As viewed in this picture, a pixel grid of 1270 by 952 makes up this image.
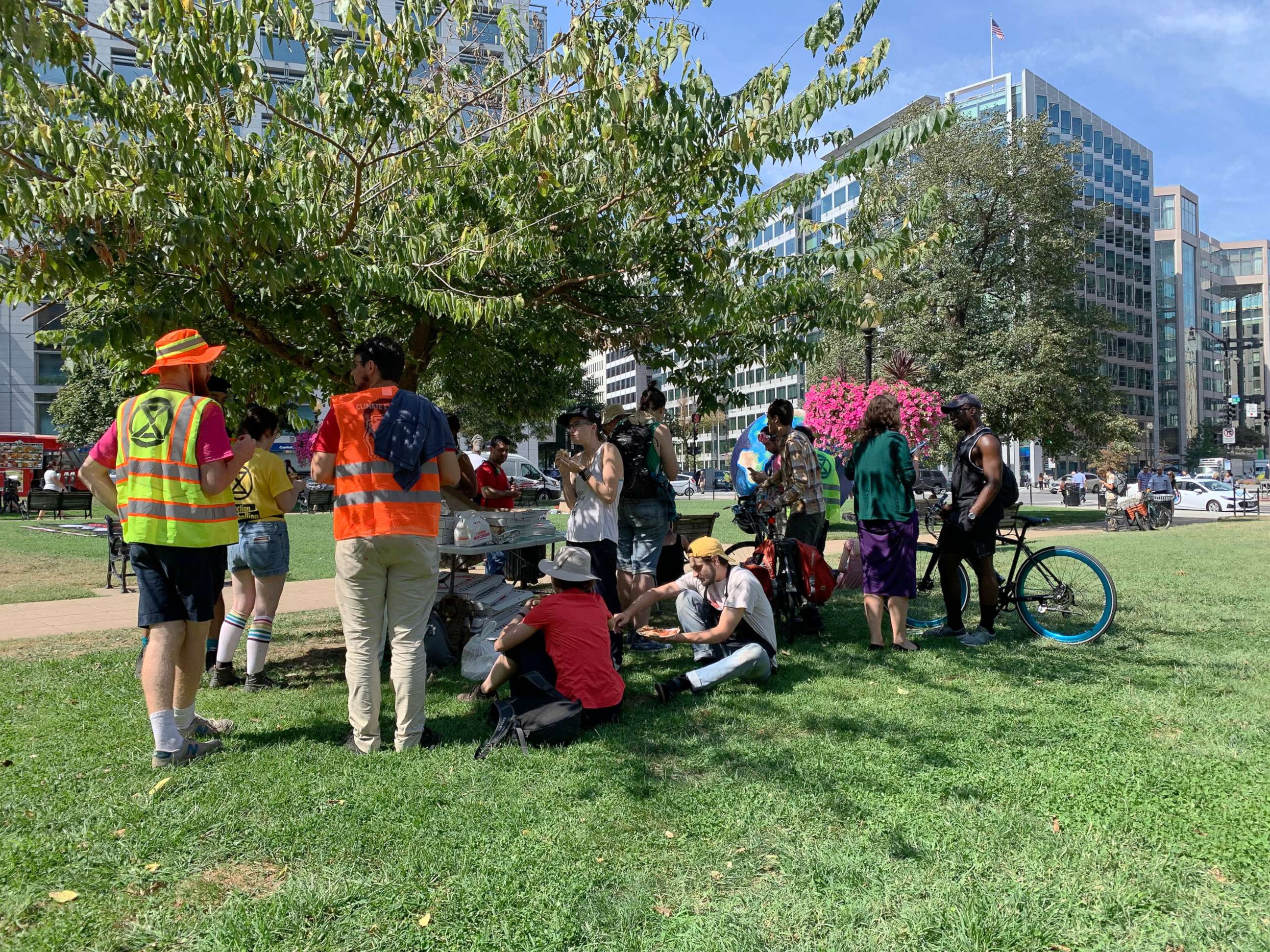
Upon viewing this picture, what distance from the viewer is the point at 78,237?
4.88 m

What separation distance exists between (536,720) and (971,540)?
157 inches

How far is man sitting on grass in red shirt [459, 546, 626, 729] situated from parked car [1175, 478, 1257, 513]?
33248 mm

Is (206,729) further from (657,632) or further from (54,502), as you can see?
(54,502)

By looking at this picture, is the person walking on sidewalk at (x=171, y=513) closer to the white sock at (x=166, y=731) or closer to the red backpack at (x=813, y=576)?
the white sock at (x=166, y=731)

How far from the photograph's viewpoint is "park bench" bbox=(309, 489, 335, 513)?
31047 mm

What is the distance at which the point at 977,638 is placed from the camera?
6836 mm

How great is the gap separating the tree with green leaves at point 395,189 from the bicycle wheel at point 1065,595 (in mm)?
2563

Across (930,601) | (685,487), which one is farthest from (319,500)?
(685,487)

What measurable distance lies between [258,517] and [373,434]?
6.32 feet

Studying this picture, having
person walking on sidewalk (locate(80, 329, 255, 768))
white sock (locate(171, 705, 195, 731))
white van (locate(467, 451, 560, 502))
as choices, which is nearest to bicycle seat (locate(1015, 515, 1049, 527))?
person walking on sidewalk (locate(80, 329, 255, 768))

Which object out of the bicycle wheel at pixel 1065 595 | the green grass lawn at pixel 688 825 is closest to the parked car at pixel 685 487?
the bicycle wheel at pixel 1065 595

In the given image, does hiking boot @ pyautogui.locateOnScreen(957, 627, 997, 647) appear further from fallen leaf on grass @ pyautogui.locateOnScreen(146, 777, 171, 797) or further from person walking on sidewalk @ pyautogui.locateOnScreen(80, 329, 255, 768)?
fallen leaf on grass @ pyautogui.locateOnScreen(146, 777, 171, 797)

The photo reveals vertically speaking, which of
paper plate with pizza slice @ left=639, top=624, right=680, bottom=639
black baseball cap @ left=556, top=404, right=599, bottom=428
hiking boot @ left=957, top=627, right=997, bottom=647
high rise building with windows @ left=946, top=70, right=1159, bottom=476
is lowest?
hiking boot @ left=957, top=627, right=997, bottom=647

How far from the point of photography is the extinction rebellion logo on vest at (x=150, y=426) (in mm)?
4160
